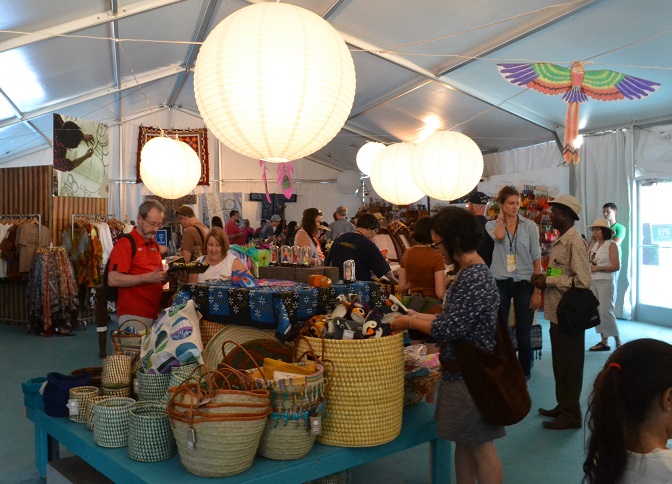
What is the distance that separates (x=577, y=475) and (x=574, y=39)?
15.1ft

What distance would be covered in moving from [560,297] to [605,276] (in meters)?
2.84

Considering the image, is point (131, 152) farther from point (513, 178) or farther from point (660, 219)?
point (660, 219)

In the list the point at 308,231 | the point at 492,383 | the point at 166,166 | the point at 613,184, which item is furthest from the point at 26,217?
the point at 613,184

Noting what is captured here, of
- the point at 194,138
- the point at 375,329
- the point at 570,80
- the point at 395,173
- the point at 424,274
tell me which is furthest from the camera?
the point at 194,138

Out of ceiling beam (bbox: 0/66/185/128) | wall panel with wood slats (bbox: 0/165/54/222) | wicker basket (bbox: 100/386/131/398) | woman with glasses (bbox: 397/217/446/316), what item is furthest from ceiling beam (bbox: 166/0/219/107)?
wicker basket (bbox: 100/386/131/398)

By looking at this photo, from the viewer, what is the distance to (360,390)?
2.12 meters

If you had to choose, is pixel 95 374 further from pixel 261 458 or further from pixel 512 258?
pixel 512 258

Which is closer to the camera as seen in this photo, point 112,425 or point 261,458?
point 261,458

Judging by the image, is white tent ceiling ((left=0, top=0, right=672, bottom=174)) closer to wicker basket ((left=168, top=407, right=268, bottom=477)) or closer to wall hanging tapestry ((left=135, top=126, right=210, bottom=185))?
wall hanging tapestry ((left=135, top=126, right=210, bottom=185))

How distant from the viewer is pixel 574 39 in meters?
6.04

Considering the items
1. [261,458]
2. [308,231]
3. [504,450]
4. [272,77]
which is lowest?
[504,450]

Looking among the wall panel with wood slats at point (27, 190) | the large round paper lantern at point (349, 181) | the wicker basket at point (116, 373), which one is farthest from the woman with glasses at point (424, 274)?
the large round paper lantern at point (349, 181)

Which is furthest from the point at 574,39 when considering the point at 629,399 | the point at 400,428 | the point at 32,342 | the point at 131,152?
the point at 131,152

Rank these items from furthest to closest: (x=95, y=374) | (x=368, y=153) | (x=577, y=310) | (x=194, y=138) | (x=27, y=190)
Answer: (x=194, y=138) → (x=368, y=153) → (x=27, y=190) → (x=577, y=310) → (x=95, y=374)
